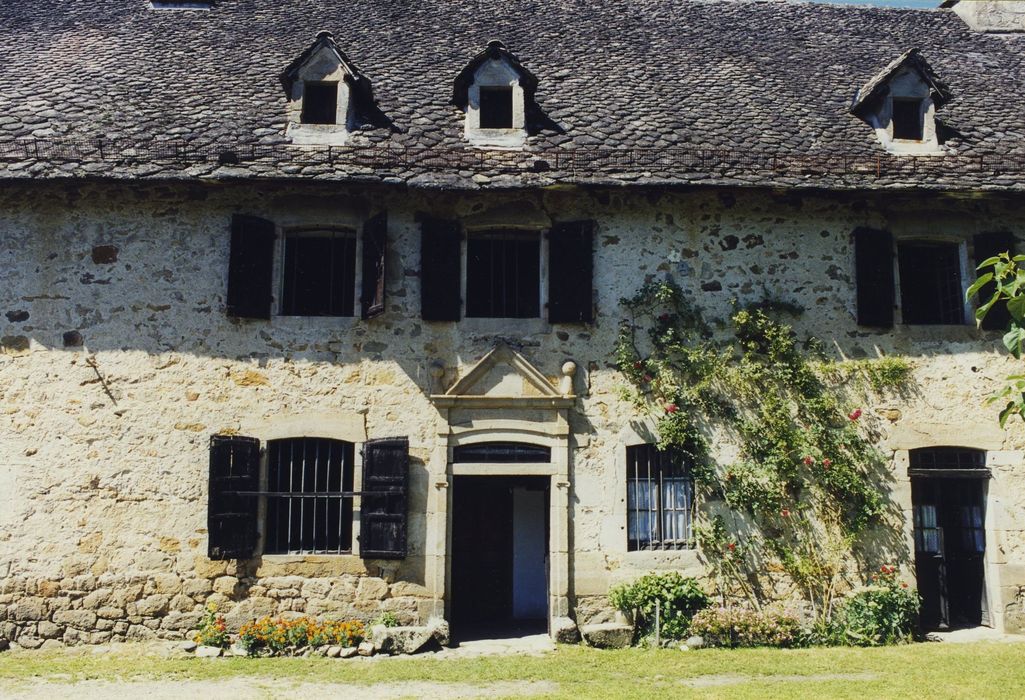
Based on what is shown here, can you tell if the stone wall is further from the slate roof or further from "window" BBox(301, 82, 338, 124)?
"window" BBox(301, 82, 338, 124)

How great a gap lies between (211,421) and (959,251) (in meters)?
9.79

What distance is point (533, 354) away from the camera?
985cm

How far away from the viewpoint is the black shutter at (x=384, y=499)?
30.5ft

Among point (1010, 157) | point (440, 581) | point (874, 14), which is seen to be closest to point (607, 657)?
point (440, 581)

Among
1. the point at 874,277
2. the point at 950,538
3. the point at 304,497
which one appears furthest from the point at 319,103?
the point at 950,538

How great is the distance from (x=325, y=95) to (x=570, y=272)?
164 inches

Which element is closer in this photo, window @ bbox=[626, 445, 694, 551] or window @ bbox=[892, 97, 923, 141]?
window @ bbox=[626, 445, 694, 551]

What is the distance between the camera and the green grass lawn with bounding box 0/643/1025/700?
7457 millimetres

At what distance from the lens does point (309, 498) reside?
955 cm

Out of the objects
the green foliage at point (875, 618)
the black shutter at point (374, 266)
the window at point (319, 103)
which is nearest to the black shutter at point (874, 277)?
the green foliage at point (875, 618)

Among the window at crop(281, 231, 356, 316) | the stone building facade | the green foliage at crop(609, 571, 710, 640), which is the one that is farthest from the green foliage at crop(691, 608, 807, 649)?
the window at crop(281, 231, 356, 316)

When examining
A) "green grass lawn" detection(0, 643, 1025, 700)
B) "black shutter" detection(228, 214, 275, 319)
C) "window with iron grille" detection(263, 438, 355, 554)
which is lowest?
"green grass lawn" detection(0, 643, 1025, 700)

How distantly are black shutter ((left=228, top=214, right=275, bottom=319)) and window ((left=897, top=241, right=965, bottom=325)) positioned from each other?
8.23 m

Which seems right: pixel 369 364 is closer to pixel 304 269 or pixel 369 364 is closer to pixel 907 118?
pixel 304 269
